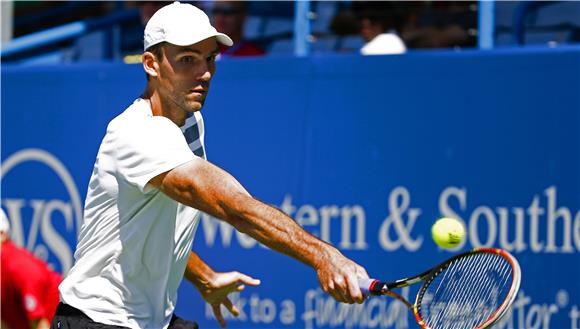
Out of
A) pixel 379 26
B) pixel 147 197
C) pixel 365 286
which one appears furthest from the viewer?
pixel 379 26

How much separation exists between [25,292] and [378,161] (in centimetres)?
215

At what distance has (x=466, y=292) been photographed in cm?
404

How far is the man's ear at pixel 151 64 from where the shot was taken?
3875 millimetres

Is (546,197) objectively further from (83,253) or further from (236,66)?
(83,253)

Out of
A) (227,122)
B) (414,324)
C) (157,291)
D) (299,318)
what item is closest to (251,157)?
(227,122)

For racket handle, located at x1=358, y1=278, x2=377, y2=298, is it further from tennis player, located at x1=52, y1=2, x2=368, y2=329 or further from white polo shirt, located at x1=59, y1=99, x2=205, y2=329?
white polo shirt, located at x1=59, y1=99, x2=205, y2=329

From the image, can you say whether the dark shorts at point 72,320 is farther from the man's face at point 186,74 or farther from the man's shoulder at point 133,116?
the man's face at point 186,74

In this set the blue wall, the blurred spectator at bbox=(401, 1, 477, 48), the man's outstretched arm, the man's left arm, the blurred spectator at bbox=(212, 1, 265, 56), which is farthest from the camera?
the blurred spectator at bbox=(212, 1, 265, 56)

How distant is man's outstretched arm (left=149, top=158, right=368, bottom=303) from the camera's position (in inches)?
126

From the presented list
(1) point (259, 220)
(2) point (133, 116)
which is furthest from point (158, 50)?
(1) point (259, 220)

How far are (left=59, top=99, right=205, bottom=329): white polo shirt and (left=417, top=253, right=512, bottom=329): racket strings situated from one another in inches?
35.3

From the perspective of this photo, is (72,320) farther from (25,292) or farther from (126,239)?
(25,292)

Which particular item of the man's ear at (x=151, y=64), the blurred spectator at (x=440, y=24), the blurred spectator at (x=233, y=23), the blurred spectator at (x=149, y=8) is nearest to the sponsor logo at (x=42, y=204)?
the blurred spectator at (x=149, y=8)

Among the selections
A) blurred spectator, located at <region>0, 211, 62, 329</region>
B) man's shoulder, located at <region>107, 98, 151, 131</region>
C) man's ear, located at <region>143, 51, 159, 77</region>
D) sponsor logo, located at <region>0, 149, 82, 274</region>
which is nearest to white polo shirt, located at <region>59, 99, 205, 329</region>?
man's shoulder, located at <region>107, 98, 151, 131</region>
